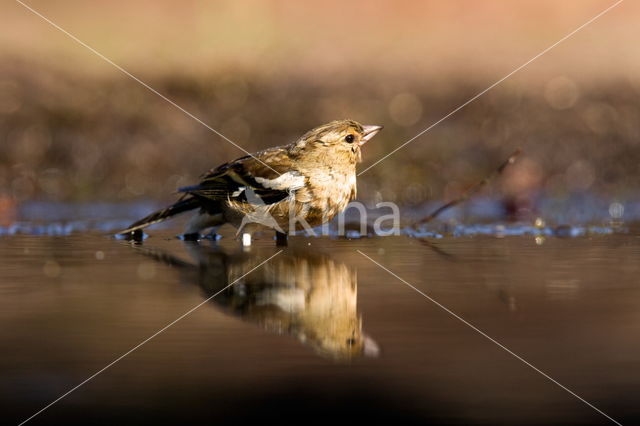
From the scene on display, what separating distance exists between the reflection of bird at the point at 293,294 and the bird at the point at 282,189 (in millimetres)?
537

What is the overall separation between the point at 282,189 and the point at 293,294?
2.55m

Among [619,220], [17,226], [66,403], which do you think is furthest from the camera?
[619,220]

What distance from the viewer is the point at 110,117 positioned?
44.2 feet

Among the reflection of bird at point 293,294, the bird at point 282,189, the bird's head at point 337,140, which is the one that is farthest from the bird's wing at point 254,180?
the reflection of bird at point 293,294

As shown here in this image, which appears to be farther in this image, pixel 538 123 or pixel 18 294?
pixel 538 123

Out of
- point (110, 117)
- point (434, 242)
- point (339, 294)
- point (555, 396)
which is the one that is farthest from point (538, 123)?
point (555, 396)

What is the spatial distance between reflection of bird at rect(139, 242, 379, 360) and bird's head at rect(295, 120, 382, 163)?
49.6 inches

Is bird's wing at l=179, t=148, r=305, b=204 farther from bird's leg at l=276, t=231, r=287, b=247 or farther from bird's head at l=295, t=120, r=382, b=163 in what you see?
bird's leg at l=276, t=231, r=287, b=247

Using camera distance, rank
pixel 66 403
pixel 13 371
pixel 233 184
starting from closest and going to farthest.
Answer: pixel 66 403 < pixel 13 371 < pixel 233 184

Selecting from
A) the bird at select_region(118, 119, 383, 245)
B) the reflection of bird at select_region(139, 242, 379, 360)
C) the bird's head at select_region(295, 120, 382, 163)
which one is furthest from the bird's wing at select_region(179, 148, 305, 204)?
the reflection of bird at select_region(139, 242, 379, 360)

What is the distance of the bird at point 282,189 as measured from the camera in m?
7.03

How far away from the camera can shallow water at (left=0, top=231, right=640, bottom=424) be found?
8.57 feet

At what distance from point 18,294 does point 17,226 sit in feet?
13.9

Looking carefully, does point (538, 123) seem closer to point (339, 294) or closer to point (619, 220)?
point (619, 220)
